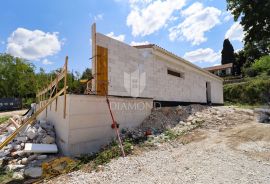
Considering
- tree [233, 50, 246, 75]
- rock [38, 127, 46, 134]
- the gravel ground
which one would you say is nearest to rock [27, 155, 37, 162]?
rock [38, 127, 46, 134]

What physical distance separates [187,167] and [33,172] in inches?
144

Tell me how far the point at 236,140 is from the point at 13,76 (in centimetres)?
3744

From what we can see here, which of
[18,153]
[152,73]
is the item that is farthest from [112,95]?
[18,153]

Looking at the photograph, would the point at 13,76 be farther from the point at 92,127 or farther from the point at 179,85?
the point at 92,127

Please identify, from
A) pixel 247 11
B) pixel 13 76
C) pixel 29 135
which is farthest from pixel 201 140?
pixel 13 76

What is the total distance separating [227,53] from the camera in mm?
50844

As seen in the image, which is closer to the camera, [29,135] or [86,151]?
[86,151]

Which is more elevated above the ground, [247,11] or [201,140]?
[247,11]

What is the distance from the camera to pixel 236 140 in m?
7.45

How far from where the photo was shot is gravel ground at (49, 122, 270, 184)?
183 inches

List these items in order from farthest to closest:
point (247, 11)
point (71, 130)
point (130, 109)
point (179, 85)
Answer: point (247, 11)
point (179, 85)
point (130, 109)
point (71, 130)

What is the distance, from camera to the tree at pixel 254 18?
16234mm

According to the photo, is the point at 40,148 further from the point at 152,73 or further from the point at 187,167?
the point at 152,73

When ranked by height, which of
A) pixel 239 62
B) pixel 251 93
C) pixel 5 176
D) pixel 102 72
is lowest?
pixel 5 176
